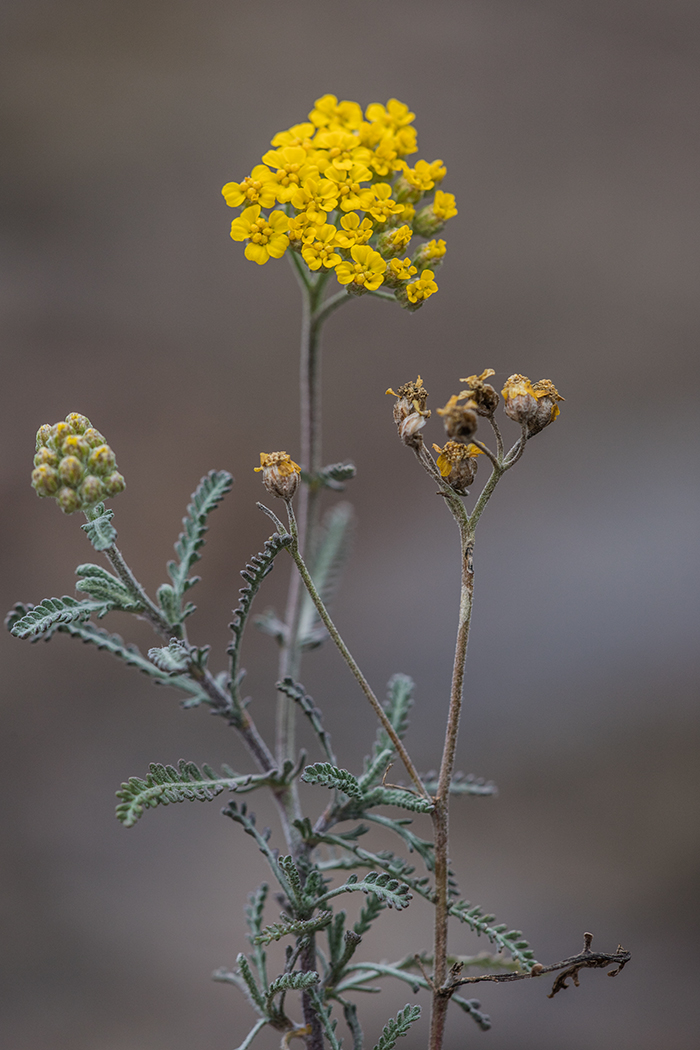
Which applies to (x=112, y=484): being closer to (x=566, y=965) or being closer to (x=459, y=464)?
(x=459, y=464)

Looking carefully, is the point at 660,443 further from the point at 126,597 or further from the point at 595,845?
the point at 126,597

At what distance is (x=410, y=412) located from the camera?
0.48 m

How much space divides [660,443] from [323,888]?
62.1 inches

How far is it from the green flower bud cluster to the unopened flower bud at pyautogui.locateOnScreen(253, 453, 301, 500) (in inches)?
3.5

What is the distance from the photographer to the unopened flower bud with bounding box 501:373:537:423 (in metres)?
0.46

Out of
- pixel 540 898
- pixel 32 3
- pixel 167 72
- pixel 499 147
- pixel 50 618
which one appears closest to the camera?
pixel 50 618

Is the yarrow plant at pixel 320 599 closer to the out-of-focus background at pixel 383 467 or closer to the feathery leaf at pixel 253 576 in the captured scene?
the feathery leaf at pixel 253 576

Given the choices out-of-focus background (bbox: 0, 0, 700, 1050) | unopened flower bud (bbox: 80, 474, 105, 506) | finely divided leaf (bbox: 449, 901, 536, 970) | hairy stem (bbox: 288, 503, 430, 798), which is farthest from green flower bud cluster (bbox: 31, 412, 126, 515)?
out-of-focus background (bbox: 0, 0, 700, 1050)

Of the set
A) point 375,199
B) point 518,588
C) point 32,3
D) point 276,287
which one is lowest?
point 375,199

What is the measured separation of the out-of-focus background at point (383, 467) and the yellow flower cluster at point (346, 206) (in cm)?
114

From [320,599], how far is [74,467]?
0.17 metres

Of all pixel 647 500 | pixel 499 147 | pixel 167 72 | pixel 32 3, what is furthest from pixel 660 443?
pixel 32 3

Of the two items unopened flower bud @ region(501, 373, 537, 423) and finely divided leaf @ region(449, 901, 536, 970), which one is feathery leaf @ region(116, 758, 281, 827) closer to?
finely divided leaf @ region(449, 901, 536, 970)

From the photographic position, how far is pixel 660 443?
6.08 ft
